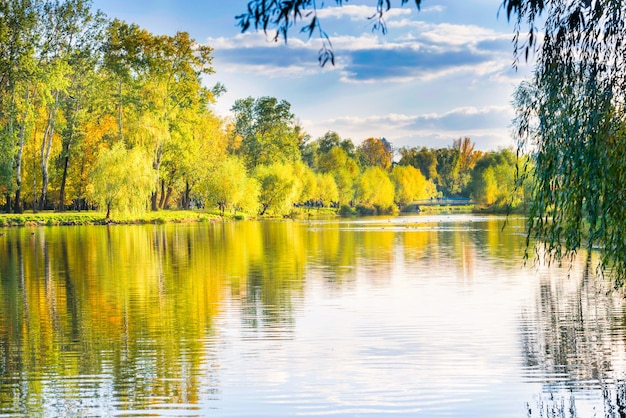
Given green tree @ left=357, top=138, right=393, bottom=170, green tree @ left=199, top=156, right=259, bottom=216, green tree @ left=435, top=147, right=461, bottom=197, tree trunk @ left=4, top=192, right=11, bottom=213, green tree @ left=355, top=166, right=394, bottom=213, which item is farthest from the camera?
green tree @ left=435, top=147, right=461, bottom=197

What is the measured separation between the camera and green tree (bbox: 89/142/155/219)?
57.8 metres

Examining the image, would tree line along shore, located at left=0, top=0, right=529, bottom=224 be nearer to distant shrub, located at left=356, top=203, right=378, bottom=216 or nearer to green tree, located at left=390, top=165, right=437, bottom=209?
distant shrub, located at left=356, top=203, right=378, bottom=216

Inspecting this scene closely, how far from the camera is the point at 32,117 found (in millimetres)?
59094

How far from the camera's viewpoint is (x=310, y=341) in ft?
44.9

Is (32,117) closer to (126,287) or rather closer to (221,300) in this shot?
(126,287)

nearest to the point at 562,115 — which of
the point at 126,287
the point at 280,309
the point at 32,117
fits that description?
the point at 280,309

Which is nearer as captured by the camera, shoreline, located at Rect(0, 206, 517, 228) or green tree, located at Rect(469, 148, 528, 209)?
shoreline, located at Rect(0, 206, 517, 228)

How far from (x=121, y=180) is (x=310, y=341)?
46293 millimetres

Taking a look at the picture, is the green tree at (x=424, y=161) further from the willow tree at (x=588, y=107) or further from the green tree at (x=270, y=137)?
the willow tree at (x=588, y=107)

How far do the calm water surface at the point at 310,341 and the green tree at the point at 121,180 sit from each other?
31215 millimetres

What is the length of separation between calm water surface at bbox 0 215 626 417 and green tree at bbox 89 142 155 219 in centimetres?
3121

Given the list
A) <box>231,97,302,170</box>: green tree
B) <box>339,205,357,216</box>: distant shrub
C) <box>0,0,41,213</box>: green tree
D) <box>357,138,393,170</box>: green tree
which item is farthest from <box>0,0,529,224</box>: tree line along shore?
<box>357,138,393,170</box>: green tree

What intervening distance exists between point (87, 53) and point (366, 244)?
33.7 m

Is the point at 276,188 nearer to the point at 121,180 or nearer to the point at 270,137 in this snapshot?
the point at 270,137
